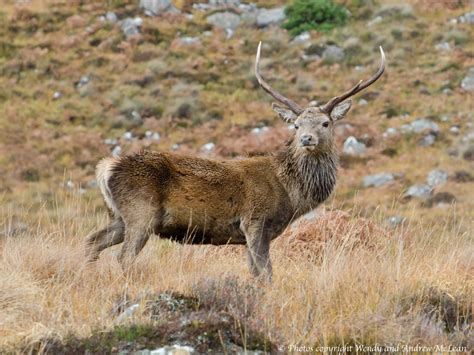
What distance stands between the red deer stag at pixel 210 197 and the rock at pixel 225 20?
107ft

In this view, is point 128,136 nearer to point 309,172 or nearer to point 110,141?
point 110,141

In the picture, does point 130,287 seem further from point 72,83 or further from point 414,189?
point 72,83

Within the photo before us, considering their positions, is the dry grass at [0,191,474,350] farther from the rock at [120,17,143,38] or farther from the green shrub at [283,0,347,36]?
the green shrub at [283,0,347,36]

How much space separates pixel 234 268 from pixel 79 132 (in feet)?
80.9

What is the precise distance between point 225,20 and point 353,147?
499 inches

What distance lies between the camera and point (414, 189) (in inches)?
1060

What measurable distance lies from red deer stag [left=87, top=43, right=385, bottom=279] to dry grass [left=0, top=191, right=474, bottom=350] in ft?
0.91

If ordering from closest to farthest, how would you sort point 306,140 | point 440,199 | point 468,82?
point 306,140 → point 440,199 → point 468,82

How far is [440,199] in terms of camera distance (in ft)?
86.6

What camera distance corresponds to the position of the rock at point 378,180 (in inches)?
1099

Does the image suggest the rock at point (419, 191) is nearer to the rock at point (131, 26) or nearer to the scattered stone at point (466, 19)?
the scattered stone at point (466, 19)

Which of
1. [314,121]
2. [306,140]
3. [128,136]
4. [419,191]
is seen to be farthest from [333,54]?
[306,140]

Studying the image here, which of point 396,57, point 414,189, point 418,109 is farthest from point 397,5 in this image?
point 414,189

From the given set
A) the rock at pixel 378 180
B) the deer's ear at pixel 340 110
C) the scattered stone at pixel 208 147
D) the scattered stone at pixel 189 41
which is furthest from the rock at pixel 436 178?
the deer's ear at pixel 340 110
